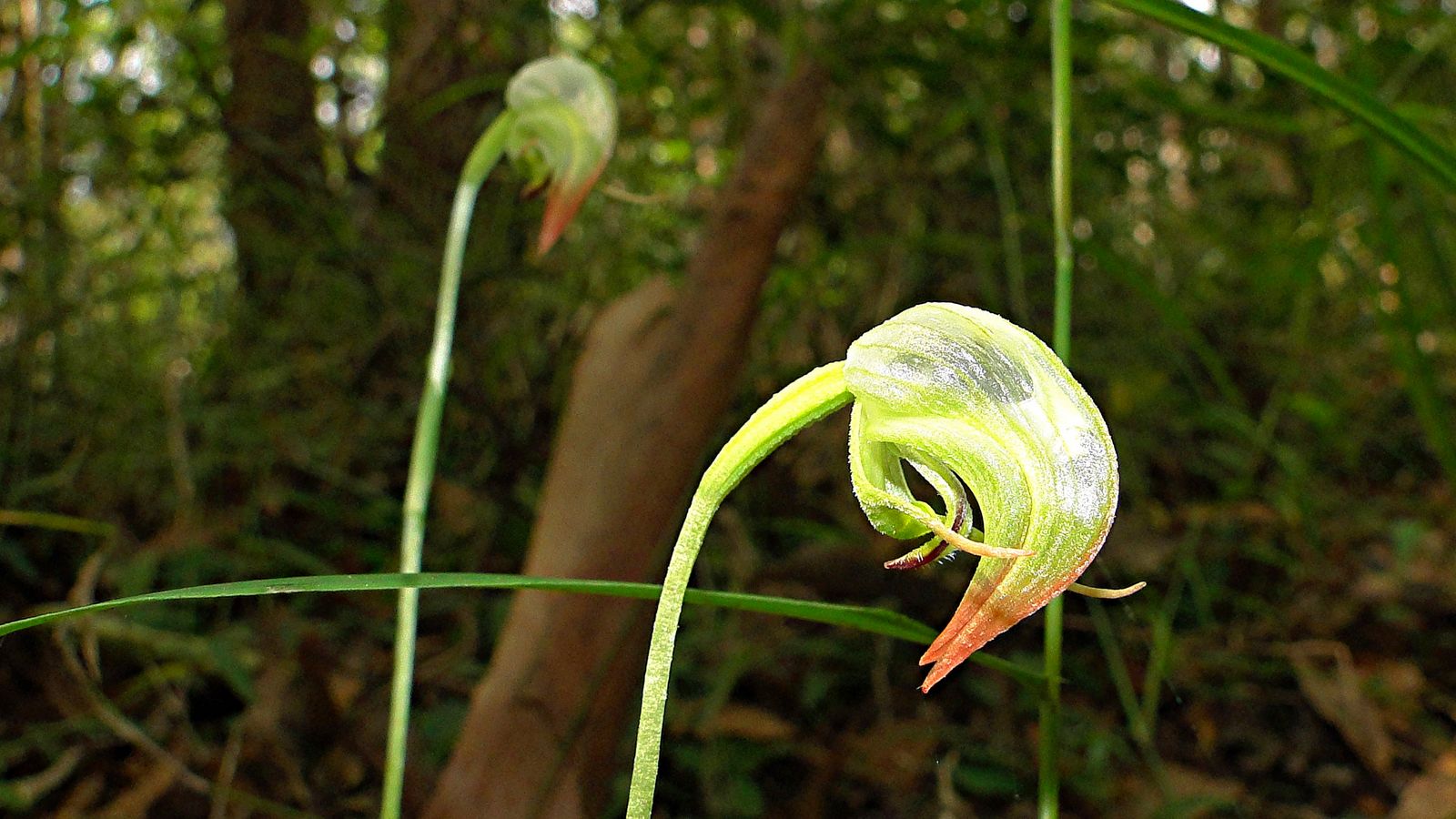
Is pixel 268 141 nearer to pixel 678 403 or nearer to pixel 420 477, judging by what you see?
pixel 678 403

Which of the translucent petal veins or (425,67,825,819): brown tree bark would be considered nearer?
the translucent petal veins

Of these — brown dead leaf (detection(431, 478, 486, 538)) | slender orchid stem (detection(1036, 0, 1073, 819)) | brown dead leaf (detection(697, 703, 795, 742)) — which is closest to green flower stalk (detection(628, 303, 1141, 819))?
slender orchid stem (detection(1036, 0, 1073, 819))

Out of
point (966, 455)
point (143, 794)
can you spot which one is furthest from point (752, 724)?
point (966, 455)

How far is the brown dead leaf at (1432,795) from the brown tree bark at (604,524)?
645mm

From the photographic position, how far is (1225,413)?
1.54m

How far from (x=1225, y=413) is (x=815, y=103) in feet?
2.55

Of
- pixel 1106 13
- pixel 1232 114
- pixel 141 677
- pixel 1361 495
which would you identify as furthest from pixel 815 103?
pixel 1361 495

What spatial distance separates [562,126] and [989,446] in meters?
0.47

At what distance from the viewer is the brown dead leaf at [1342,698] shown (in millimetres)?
1051

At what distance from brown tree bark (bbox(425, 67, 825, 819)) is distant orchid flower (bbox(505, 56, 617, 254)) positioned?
22 centimetres

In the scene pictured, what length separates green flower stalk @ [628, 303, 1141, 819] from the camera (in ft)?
0.92

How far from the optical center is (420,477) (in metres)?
0.61

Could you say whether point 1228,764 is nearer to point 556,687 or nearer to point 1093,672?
point 1093,672

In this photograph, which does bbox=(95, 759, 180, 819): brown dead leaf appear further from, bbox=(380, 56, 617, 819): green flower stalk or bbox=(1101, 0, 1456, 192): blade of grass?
bbox=(1101, 0, 1456, 192): blade of grass
